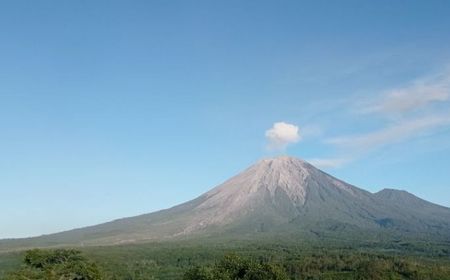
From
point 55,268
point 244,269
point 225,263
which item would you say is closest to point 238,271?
point 244,269

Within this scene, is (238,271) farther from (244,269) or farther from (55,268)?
(55,268)

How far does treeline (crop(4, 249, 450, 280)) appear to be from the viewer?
163 ft

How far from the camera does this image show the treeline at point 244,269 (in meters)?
49.5

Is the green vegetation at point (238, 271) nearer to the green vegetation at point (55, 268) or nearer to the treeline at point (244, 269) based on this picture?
the treeline at point (244, 269)

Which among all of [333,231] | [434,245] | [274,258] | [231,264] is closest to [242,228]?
[333,231]

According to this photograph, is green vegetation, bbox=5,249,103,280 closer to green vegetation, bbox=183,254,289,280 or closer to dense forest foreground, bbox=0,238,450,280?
dense forest foreground, bbox=0,238,450,280

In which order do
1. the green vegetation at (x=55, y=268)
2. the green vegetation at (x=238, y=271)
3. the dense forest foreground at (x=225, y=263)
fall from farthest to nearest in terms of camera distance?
the dense forest foreground at (x=225, y=263) → the green vegetation at (x=55, y=268) → the green vegetation at (x=238, y=271)

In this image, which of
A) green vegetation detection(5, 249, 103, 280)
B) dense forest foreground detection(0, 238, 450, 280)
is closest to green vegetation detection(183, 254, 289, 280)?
dense forest foreground detection(0, 238, 450, 280)

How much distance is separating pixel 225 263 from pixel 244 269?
8.74 feet

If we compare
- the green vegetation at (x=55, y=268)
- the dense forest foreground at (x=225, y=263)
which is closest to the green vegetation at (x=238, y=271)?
the dense forest foreground at (x=225, y=263)

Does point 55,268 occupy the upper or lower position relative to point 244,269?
upper

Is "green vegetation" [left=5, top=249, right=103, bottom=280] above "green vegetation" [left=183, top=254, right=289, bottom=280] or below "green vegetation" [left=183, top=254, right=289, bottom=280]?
above

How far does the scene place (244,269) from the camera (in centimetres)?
4991

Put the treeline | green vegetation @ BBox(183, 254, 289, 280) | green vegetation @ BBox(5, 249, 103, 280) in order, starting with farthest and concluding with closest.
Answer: green vegetation @ BBox(5, 249, 103, 280), the treeline, green vegetation @ BBox(183, 254, 289, 280)
